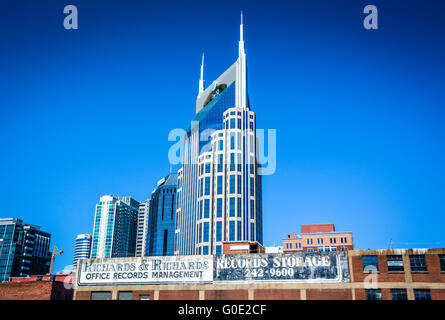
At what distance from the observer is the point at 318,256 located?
146 ft

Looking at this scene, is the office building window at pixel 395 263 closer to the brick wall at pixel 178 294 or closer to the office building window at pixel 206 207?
the brick wall at pixel 178 294

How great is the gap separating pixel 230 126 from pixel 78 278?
131845 millimetres

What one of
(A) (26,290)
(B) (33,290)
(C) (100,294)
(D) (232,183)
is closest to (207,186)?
(D) (232,183)

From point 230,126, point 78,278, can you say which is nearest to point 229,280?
point 78,278

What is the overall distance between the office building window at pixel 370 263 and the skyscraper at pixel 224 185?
4462 inches

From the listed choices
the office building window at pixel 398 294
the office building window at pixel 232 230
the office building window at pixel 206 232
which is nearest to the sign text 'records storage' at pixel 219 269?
the office building window at pixel 398 294

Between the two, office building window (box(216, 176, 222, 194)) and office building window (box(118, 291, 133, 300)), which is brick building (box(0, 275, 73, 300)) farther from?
office building window (box(216, 176, 222, 194))

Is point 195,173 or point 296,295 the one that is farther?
point 195,173

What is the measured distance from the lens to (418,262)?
42.2 m

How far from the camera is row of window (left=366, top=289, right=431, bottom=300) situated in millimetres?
41062

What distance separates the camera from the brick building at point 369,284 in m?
41.6

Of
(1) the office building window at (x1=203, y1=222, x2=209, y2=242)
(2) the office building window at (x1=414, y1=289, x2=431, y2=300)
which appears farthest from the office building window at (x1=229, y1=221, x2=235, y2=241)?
(2) the office building window at (x1=414, y1=289, x2=431, y2=300)
